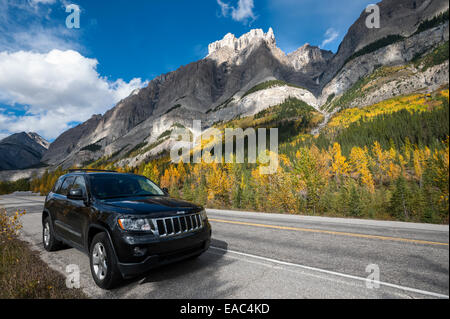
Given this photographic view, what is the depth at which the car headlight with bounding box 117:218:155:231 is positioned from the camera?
3760 mm

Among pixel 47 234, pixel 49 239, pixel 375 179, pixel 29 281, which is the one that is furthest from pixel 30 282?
pixel 375 179

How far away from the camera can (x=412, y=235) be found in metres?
6.38

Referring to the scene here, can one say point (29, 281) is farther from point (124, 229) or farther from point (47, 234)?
point (47, 234)

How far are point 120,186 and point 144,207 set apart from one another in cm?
168

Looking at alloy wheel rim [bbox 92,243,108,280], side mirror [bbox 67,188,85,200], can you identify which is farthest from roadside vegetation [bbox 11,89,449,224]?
side mirror [bbox 67,188,85,200]

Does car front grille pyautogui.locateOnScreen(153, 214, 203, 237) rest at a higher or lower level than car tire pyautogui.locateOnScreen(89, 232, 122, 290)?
higher

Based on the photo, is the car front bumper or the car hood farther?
the car hood

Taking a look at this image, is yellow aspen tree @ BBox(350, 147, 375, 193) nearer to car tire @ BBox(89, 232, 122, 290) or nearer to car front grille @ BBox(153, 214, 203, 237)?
car front grille @ BBox(153, 214, 203, 237)

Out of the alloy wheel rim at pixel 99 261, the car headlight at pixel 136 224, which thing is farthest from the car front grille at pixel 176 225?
the alloy wheel rim at pixel 99 261

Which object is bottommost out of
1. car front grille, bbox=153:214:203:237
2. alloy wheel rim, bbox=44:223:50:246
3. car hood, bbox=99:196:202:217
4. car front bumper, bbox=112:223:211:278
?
alloy wheel rim, bbox=44:223:50:246

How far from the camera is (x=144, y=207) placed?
4.11 m

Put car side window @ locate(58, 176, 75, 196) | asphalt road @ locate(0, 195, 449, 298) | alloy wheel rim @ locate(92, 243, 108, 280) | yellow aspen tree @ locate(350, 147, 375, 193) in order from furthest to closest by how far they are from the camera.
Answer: yellow aspen tree @ locate(350, 147, 375, 193) < car side window @ locate(58, 176, 75, 196) < alloy wheel rim @ locate(92, 243, 108, 280) < asphalt road @ locate(0, 195, 449, 298)
